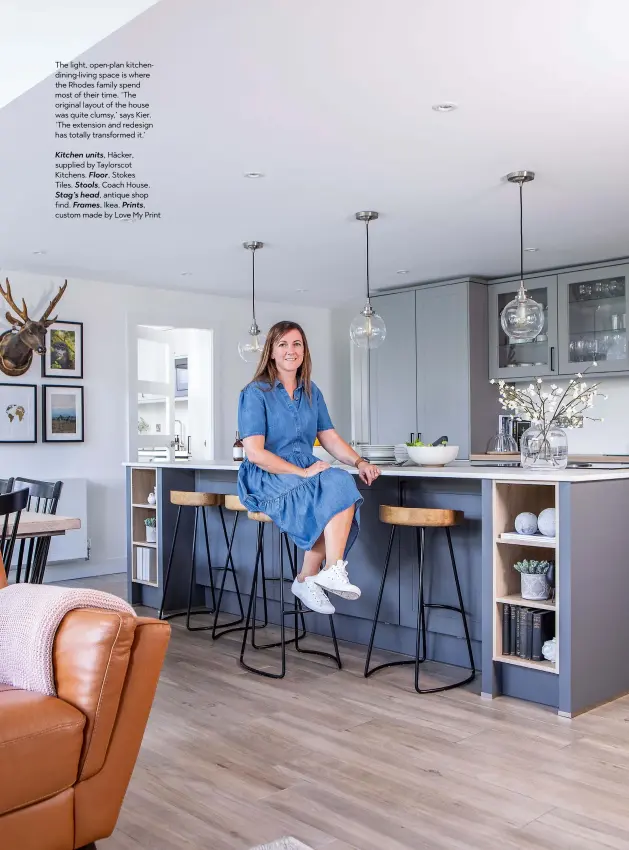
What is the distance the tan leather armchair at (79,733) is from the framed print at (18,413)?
15.1 ft

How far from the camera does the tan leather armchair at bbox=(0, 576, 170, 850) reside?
73.8 inches

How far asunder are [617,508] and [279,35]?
2259mm

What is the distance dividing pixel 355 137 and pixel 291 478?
150 centimetres

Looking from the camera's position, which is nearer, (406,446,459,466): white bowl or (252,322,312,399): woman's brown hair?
(252,322,312,399): woman's brown hair

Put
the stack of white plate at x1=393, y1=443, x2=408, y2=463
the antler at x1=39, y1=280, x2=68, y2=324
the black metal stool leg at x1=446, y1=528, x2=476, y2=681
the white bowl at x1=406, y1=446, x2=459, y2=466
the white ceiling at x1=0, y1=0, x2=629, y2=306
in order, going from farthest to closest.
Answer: the antler at x1=39, y1=280, x2=68, y2=324 → the stack of white plate at x1=393, y1=443, x2=408, y2=463 → the white bowl at x1=406, y1=446, x2=459, y2=466 → the black metal stool leg at x1=446, y1=528, x2=476, y2=681 → the white ceiling at x1=0, y1=0, x2=629, y2=306

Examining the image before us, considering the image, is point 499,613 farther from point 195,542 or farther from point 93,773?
point 195,542

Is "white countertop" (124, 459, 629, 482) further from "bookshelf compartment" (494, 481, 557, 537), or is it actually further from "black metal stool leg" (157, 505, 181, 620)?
"black metal stool leg" (157, 505, 181, 620)

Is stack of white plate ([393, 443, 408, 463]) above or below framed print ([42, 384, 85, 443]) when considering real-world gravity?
below

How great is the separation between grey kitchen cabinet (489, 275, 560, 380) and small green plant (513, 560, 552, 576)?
3153 mm

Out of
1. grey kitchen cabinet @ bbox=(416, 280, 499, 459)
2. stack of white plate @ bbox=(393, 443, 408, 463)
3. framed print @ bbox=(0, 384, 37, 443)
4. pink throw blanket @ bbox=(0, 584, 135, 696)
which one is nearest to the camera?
pink throw blanket @ bbox=(0, 584, 135, 696)

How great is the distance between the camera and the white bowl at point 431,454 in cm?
409

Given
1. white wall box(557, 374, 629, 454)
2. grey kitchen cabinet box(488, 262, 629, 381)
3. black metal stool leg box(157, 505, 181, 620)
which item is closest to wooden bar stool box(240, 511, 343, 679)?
black metal stool leg box(157, 505, 181, 620)

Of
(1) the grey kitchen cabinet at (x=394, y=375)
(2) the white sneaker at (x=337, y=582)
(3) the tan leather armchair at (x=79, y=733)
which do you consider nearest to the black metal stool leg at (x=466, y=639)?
(2) the white sneaker at (x=337, y=582)

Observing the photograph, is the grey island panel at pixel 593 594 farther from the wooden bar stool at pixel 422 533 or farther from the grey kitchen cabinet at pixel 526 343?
the grey kitchen cabinet at pixel 526 343
